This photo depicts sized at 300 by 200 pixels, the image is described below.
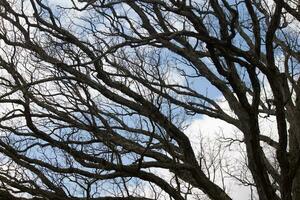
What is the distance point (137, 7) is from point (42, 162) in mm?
3367

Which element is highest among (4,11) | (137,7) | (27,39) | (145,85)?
(137,7)

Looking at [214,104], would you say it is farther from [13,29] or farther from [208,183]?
[13,29]

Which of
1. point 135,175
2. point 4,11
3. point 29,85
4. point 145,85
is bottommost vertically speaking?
point 135,175

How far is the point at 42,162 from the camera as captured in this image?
659cm

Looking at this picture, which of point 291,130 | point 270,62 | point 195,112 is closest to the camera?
point 270,62

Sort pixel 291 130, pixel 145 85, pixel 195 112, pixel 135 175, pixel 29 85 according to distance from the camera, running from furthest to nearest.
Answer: pixel 195 112 < pixel 291 130 < pixel 145 85 < pixel 29 85 < pixel 135 175

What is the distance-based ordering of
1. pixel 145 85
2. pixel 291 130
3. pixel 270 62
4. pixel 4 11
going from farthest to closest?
pixel 291 130
pixel 4 11
pixel 145 85
pixel 270 62

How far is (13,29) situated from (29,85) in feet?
4.96

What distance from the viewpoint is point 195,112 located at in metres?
9.11

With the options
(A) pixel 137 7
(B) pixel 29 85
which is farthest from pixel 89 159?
(A) pixel 137 7

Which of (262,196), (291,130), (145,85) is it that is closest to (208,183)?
(262,196)

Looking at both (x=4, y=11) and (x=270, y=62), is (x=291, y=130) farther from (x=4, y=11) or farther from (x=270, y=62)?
(x=4, y=11)

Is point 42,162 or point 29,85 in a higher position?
point 29,85

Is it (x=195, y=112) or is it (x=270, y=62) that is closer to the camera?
(x=270, y=62)
